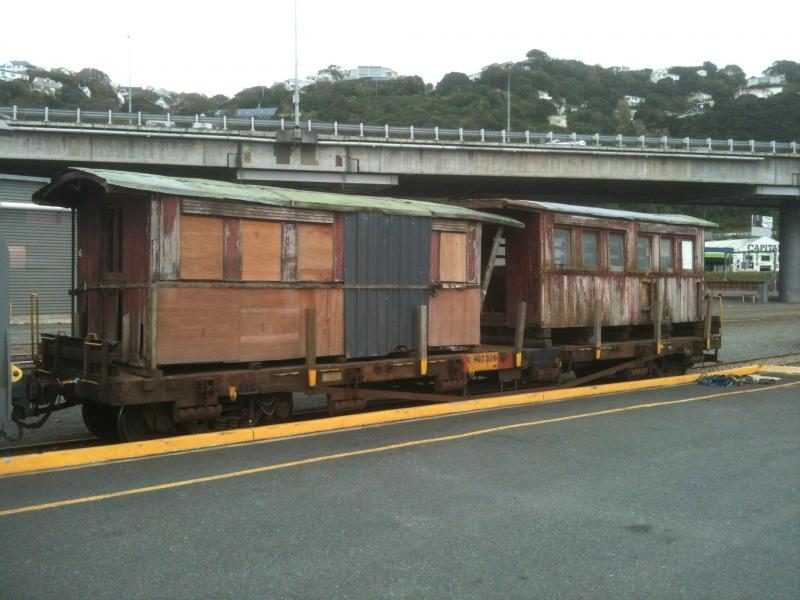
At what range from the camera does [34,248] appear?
29.1 m

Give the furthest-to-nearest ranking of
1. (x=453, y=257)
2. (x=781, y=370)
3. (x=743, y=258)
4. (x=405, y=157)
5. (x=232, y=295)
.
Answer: (x=743, y=258) < (x=405, y=157) < (x=781, y=370) < (x=453, y=257) < (x=232, y=295)

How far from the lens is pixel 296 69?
4550 centimetres

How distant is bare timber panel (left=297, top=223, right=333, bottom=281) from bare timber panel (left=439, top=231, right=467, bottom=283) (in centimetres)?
199

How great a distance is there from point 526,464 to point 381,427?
246 centimetres

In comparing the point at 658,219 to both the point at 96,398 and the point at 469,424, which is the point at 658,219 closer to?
the point at 469,424

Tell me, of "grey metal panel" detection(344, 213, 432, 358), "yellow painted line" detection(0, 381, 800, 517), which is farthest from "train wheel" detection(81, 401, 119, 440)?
"grey metal panel" detection(344, 213, 432, 358)

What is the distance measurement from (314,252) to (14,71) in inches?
6856

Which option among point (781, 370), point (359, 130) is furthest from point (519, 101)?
point (781, 370)

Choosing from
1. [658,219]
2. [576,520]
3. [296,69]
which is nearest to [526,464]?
[576,520]

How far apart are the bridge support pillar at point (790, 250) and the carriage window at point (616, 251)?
46.4 metres

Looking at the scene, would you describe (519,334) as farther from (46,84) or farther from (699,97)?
(699,97)

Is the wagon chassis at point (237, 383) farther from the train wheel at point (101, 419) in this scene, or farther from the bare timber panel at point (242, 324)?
the bare timber panel at point (242, 324)

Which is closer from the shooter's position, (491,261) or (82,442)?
(82,442)

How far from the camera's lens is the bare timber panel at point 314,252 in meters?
9.78
